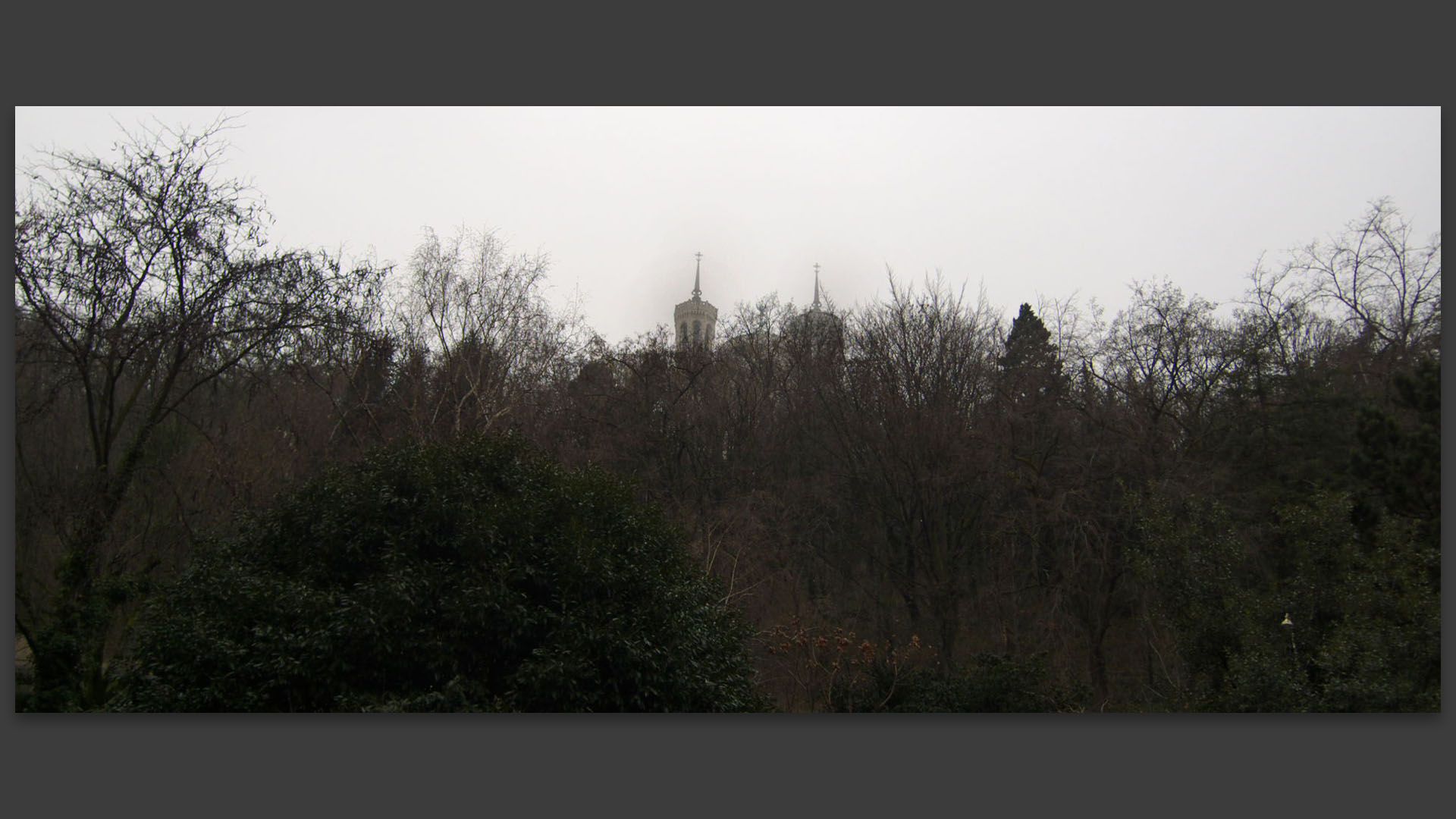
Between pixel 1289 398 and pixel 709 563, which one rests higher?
pixel 1289 398

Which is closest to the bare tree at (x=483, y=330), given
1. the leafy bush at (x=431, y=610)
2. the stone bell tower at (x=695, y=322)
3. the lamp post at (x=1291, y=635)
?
the stone bell tower at (x=695, y=322)

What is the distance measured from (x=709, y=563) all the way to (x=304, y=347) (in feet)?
16.8

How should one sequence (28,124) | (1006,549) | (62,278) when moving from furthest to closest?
(1006,549)
(62,278)
(28,124)

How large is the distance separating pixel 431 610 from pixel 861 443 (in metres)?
8.82

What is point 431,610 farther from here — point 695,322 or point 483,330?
point 695,322

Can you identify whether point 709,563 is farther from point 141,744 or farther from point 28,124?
point 28,124

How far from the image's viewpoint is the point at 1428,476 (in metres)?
5.77

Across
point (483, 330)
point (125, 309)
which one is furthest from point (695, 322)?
point (125, 309)

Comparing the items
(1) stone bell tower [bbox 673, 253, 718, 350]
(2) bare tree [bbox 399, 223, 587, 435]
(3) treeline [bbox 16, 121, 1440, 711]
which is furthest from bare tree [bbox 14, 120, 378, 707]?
(1) stone bell tower [bbox 673, 253, 718, 350]

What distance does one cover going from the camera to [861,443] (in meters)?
12.9

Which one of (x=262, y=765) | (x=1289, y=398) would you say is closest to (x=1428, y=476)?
(x=1289, y=398)

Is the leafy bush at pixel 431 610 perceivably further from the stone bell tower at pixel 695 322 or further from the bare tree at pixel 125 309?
the stone bell tower at pixel 695 322

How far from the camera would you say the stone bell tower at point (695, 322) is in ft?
52.8

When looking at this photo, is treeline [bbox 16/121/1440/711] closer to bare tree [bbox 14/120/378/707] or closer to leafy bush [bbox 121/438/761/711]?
bare tree [bbox 14/120/378/707]
